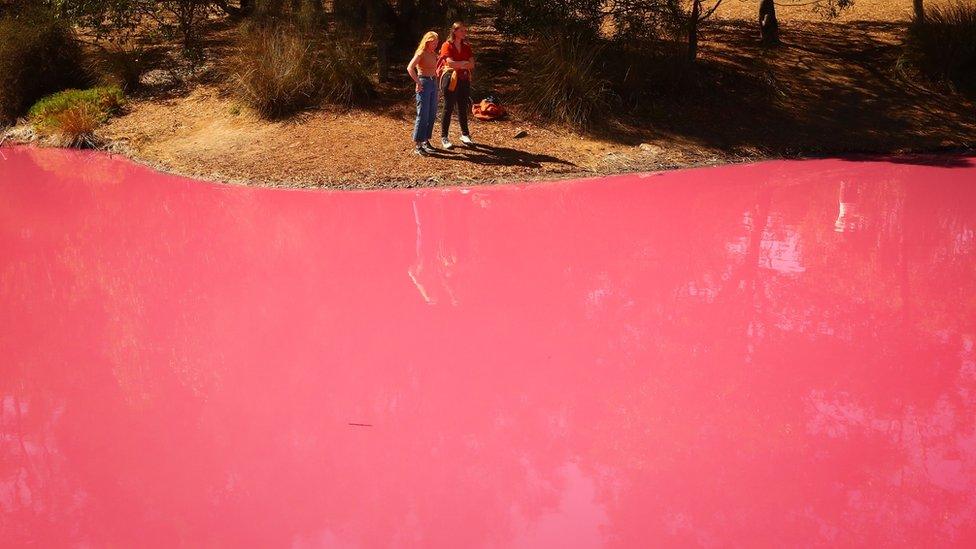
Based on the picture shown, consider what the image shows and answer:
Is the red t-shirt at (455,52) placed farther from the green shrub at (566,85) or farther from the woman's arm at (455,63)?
the green shrub at (566,85)

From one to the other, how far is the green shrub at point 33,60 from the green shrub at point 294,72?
3447 millimetres

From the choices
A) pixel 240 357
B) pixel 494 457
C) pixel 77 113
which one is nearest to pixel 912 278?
pixel 494 457

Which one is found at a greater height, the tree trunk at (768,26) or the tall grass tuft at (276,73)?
the tree trunk at (768,26)

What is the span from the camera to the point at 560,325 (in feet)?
24.1

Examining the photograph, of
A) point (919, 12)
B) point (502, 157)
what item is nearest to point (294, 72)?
point (502, 157)

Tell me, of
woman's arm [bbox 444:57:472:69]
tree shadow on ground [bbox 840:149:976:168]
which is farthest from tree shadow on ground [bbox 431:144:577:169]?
tree shadow on ground [bbox 840:149:976:168]

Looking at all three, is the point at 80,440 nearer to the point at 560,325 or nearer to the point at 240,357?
the point at 240,357

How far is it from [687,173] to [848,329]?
16.1 feet

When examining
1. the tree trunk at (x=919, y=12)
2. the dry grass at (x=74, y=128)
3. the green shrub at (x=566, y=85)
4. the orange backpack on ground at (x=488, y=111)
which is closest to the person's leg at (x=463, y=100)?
the orange backpack on ground at (x=488, y=111)

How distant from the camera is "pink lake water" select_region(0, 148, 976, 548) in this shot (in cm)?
499

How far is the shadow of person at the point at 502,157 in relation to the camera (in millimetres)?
11836

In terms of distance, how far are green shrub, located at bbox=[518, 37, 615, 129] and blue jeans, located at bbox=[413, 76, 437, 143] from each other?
220 cm

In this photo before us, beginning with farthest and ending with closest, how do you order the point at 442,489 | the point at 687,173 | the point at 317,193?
the point at 687,173
the point at 317,193
the point at 442,489

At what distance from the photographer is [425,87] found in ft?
37.2
